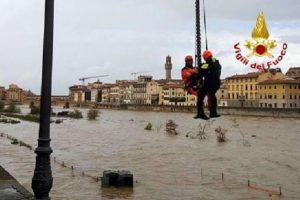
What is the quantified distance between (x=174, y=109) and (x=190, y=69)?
134387 millimetres

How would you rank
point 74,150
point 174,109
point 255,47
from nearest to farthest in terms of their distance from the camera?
1. point 255,47
2. point 74,150
3. point 174,109

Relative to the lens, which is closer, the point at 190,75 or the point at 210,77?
the point at 210,77

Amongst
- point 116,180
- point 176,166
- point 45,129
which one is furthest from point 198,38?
point 176,166

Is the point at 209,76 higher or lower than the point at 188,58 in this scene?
lower

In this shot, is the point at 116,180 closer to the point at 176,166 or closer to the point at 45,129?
the point at 176,166

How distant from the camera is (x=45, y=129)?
529 centimetres

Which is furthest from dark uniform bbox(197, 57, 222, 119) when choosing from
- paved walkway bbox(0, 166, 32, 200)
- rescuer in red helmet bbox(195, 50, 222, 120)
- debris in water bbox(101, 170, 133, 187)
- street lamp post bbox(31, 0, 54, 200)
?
debris in water bbox(101, 170, 133, 187)

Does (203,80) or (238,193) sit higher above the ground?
(203,80)

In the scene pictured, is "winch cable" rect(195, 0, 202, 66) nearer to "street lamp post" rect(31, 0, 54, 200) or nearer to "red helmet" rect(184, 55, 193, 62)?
"red helmet" rect(184, 55, 193, 62)

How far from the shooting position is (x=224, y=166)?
33188 mm

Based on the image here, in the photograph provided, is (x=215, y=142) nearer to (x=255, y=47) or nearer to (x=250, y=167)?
(x=250, y=167)

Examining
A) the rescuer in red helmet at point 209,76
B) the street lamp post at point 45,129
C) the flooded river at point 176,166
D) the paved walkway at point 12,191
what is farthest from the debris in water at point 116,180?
the rescuer in red helmet at point 209,76

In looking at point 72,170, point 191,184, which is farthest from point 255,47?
point 72,170

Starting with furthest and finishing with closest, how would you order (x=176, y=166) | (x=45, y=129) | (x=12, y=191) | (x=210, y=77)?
(x=176, y=166) → (x=12, y=191) → (x=45, y=129) → (x=210, y=77)
